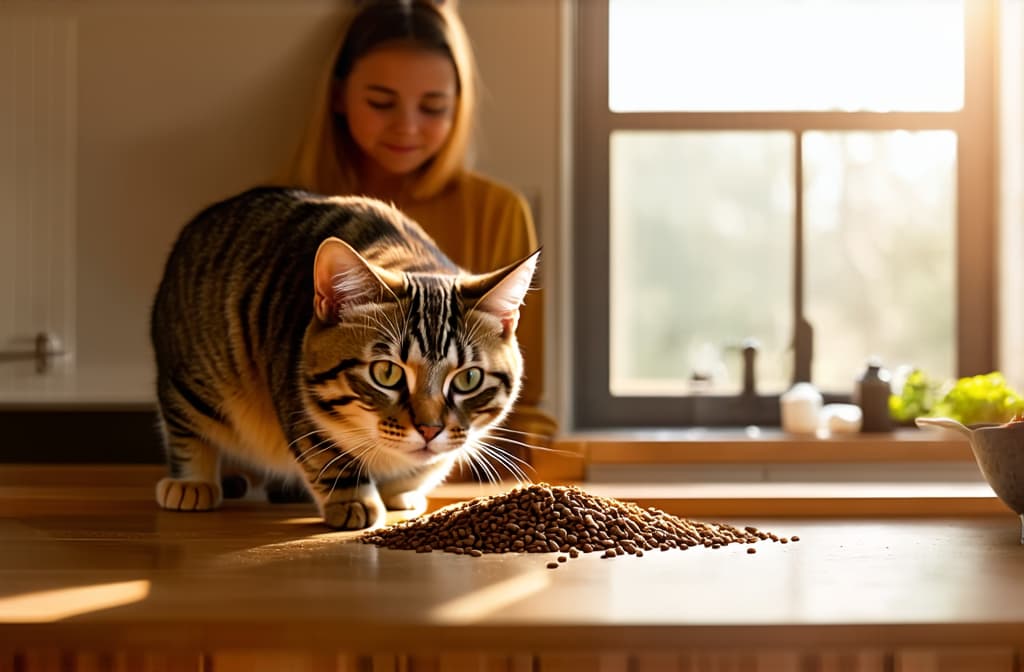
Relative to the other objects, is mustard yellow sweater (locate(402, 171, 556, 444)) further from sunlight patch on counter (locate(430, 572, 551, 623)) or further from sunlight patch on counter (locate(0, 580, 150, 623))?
sunlight patch on counter (locate(0, 580, 150, 623))

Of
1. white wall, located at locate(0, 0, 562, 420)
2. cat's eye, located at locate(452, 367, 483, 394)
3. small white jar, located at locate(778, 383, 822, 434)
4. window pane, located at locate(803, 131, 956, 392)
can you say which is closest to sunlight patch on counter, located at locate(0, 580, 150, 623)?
cat's eye, located at locate(452, 367, 483, 394)

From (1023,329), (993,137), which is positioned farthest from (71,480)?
(993,137)

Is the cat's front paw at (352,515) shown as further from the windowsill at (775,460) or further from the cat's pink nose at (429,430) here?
the windowsill at (775,460)

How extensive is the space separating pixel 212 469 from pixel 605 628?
2.69ft

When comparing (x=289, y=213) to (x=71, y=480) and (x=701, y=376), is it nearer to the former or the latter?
(x=71, y=480)

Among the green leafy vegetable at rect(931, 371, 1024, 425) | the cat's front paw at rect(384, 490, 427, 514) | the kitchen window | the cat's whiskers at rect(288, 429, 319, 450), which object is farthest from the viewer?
the kitchen window

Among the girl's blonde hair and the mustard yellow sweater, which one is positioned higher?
the girl's blonde hair

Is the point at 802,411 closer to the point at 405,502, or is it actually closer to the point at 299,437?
the point at 405,502

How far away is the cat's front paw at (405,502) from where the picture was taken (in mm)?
1444

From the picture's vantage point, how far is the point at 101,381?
2.78m

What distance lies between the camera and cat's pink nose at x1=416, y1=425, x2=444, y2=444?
47.6 inches

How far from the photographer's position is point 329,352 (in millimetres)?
1263

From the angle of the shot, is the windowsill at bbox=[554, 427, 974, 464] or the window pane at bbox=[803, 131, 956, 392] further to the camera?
the window pane at bbox=[803, 131, 956, 392]

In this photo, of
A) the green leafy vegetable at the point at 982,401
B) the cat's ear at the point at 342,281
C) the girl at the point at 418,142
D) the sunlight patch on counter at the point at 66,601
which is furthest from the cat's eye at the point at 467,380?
the green leafy vegetable at the point at 982,401
